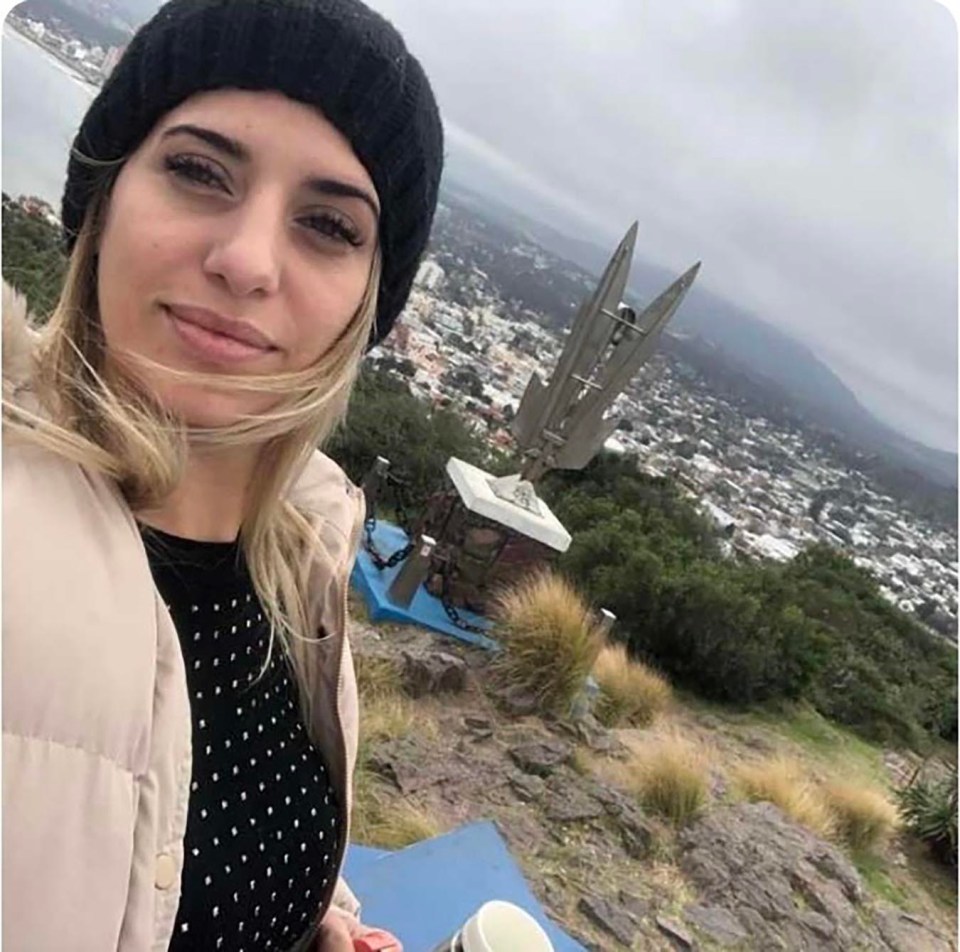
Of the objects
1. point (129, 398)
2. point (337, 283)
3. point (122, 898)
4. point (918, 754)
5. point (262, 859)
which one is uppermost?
point (337, 283)

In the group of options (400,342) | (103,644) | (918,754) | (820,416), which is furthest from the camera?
(820,416)

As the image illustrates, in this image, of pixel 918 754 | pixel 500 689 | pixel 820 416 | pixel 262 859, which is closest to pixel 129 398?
pixel 262 859

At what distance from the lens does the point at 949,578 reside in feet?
59.8

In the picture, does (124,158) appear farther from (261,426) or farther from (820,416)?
(820,416)

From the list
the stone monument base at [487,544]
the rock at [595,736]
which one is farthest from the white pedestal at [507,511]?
the rock at [595,736]

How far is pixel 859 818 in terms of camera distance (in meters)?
4.78

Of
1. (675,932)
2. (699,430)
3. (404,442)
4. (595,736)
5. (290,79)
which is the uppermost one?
(290,79)

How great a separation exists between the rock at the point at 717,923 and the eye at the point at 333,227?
9.66 ft

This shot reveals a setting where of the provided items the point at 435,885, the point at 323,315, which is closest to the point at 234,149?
the point at 323,315

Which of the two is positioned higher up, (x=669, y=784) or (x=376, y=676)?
(x=669, y=784)

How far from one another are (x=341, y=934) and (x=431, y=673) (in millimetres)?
3126

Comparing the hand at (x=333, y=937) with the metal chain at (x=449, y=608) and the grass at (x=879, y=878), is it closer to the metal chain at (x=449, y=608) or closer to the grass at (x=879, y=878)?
the grass at (x=879, y=878)

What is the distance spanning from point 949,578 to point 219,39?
19.7m

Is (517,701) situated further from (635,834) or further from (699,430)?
(699,430)
